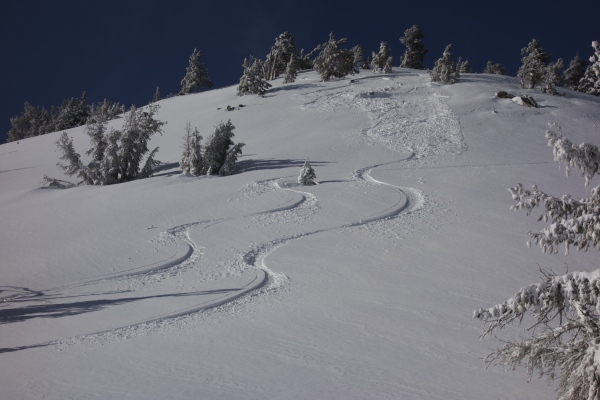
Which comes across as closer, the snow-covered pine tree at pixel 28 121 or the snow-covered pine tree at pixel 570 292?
the snow-covered pine tree at pixel 570 292

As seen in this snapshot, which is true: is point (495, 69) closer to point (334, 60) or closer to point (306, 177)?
point (334, 60)

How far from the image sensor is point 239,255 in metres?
16.0

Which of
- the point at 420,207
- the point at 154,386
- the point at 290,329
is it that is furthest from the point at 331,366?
the point at 420,207

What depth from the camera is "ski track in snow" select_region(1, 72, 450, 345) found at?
12.7 meters

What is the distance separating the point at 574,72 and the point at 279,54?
4328cm

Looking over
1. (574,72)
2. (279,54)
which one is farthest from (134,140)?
(574,72)

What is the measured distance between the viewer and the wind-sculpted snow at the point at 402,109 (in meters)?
35.4

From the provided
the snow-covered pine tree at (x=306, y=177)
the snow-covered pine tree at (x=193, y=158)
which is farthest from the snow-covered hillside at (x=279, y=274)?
the snow-covered pine tree at (x=193, y=158)

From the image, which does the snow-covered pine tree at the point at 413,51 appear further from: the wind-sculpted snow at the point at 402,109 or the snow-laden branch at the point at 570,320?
the snow-laden branch at the point at 570,320

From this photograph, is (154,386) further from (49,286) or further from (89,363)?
(49,286)

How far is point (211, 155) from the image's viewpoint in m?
30.5

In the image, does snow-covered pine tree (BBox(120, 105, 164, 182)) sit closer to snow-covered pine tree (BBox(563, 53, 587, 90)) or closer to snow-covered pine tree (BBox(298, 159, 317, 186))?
snow-covered pine tree (BBox(298, 159, 317, 186))

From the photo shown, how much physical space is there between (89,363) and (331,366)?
4.64 metres

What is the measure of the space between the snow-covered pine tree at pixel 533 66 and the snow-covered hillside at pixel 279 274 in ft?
78.9
